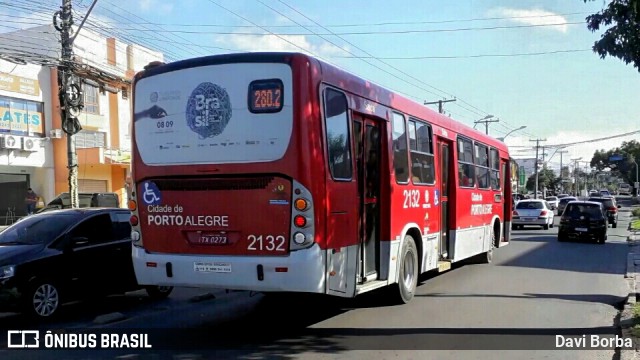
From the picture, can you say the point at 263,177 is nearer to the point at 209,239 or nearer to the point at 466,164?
the point at 209,239

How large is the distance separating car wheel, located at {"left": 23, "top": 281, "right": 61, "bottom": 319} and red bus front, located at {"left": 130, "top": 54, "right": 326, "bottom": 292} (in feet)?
6.14

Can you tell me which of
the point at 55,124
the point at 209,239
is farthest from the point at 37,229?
the point at 55,124

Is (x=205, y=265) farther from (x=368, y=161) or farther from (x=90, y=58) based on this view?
(x=90, y=58)

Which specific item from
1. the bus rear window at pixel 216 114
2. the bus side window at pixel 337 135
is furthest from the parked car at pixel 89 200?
the bus side window at pixel 337 135

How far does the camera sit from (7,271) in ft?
26.4

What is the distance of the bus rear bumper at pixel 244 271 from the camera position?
6.59m

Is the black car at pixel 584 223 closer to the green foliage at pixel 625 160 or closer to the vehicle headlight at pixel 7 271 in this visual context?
the vehicle headlight at pixel 7 271

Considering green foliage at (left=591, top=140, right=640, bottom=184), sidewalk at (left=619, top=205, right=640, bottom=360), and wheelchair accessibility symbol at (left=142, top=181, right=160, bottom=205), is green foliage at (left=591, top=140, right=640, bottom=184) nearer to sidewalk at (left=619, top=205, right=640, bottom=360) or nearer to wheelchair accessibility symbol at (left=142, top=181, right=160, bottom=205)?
sidewalk at (left=619, top=205, right=640, bottom=360)

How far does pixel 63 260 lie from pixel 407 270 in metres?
5.19

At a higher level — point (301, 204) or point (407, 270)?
point (301, 204)

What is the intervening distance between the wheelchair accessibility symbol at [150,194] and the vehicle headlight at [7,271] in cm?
221

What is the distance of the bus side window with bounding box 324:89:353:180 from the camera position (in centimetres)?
707

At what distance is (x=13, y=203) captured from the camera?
31016 millimetres

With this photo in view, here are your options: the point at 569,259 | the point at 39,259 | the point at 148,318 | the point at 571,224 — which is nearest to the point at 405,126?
the point at 148,318
